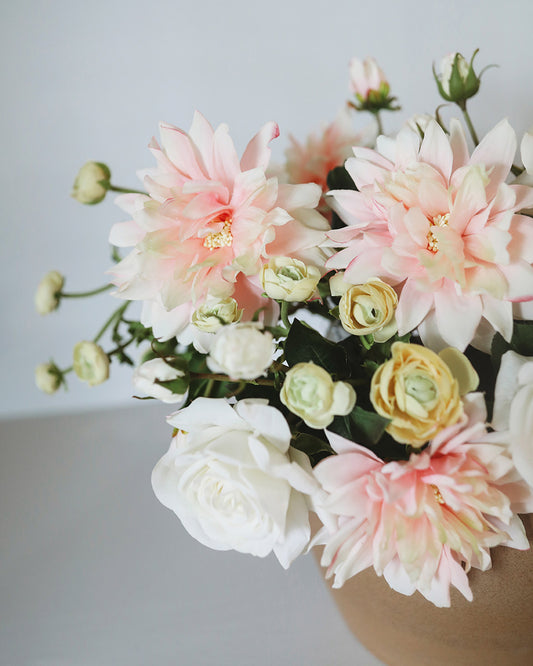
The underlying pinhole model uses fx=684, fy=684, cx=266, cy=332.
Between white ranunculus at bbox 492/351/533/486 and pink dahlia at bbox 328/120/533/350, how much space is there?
0.06 feet

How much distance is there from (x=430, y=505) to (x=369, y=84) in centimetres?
40

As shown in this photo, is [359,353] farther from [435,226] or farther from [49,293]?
[49,293]

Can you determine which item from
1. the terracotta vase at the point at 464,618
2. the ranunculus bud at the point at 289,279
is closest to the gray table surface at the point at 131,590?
the terracotta vase at the point at 464,618

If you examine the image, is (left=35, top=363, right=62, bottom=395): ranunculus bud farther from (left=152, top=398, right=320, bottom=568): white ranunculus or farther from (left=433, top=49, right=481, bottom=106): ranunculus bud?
(left=433, top=49, right=481, bottom=106): ranunculus bud

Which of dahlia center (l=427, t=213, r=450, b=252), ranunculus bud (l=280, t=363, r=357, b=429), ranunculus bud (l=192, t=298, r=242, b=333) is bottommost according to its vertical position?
ranunculus bud (l=280, t=363, r=357, b=429)

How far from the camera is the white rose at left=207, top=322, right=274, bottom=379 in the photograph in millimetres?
304

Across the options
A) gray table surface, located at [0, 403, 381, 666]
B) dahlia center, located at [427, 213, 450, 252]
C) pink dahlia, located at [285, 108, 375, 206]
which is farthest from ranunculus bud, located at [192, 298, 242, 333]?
gray table surface, located at [0, 403, 381, 666]

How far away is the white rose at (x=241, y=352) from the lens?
0.30 meters

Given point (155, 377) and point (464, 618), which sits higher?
point (155, 377)

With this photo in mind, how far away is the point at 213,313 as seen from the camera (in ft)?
1.22

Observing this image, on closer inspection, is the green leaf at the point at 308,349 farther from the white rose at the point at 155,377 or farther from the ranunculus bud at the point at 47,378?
the ranunculus bud at the point at 47,378

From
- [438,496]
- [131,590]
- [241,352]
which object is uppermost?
[241,352]

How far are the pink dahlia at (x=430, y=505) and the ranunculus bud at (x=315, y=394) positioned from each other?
0.03 meters

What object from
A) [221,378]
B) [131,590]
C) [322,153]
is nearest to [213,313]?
[221,378]
